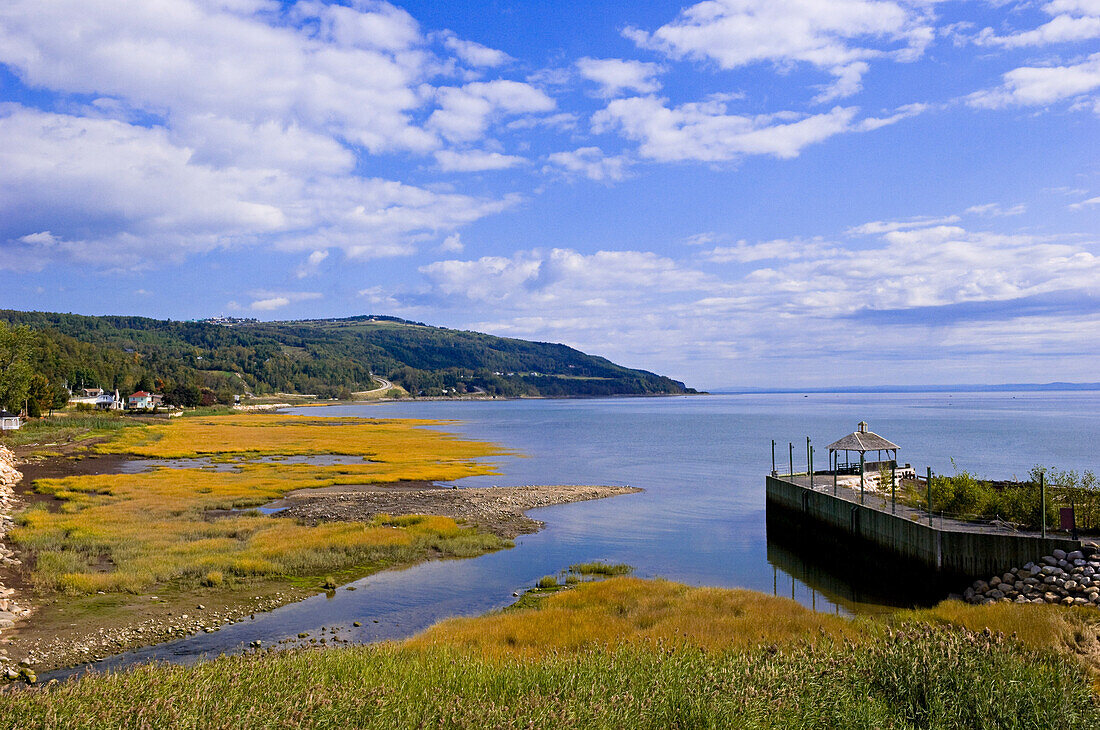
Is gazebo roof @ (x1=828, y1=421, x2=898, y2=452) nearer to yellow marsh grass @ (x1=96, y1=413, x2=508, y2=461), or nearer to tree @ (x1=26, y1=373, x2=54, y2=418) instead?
yellow marsh grass @ (x1=96, y1=413, x2=508, y2=461)

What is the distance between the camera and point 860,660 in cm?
891

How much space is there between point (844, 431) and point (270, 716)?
109 metres

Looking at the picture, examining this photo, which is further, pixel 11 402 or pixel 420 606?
pixel 11 402

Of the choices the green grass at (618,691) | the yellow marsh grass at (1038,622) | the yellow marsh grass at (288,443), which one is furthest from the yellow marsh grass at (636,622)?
the yellow marsh grass at (288,443)

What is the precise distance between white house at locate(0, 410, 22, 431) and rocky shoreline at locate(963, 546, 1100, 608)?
3488 inches

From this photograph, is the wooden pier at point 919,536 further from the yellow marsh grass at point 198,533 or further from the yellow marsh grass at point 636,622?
the yellow marsh grass at point 198,533

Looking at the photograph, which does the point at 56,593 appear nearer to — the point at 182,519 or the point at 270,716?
the point at 182,519

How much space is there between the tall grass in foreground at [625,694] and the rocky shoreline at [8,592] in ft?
24.2

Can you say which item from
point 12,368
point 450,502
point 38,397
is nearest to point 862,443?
point 450,502

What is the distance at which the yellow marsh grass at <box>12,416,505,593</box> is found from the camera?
22.2m

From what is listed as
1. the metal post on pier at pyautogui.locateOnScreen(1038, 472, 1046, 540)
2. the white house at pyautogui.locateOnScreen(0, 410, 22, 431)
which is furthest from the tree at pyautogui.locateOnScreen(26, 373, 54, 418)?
the metal post on pier at pyautogui.locateOnScreen(1038, 472, 1046, 540)

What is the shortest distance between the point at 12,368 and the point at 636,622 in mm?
85085

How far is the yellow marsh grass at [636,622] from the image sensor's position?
46.2 feet

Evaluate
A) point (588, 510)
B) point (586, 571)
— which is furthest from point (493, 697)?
point (588, 510)
